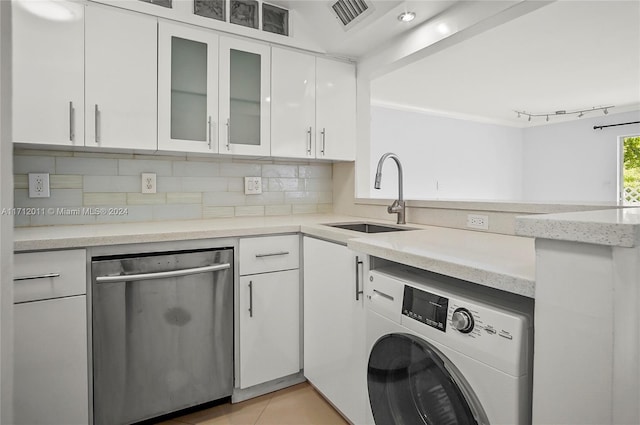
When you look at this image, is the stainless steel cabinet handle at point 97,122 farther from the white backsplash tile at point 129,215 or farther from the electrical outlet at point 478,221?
the electrical outlet at point 478,221

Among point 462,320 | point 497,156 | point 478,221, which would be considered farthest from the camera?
point 497,156

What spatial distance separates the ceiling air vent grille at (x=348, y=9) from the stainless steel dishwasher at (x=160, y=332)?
1.51 meters

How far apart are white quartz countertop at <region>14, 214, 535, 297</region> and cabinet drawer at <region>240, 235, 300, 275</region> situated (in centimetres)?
5

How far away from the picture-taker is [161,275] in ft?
4.95

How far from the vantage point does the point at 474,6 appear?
64.1 inches

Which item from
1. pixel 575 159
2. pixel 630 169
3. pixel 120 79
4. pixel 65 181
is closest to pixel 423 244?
pixel 120 79

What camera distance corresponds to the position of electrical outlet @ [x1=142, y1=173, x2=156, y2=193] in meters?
2.02

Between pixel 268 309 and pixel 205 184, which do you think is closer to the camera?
pixel 268 309

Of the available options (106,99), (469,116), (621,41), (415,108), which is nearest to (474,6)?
(106,99)

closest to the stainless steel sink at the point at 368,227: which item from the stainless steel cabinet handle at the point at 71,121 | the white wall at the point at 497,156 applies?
the stainless steel cabinet handle at the point at 71,121

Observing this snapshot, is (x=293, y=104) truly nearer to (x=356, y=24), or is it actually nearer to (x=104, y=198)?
(x=356, y=24)

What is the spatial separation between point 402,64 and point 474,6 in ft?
1.80

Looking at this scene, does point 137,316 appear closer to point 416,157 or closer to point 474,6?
point 474,6

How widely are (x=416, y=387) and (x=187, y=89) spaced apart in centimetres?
179
